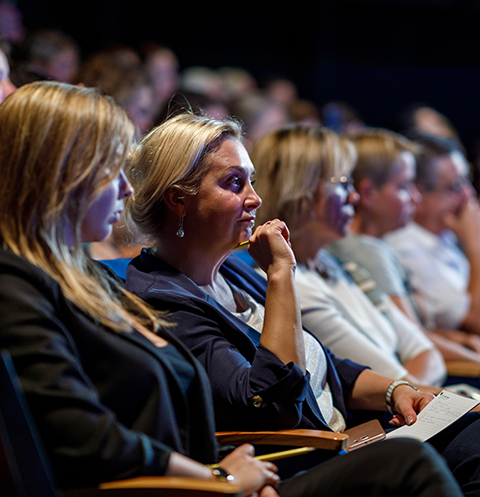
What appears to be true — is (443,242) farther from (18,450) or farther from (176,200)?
(18,450)

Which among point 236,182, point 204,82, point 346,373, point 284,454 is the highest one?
point 236,182

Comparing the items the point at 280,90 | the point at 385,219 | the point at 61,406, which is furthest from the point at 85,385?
the point at 280,90

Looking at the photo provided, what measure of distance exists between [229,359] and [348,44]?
6.10 meters

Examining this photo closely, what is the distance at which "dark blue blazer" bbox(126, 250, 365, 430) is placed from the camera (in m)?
1.31

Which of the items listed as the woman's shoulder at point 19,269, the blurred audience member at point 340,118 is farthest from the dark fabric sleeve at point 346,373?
the blurred audience member at point 340,118

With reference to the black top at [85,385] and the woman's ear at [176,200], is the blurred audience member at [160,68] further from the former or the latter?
the black top at [85,385]

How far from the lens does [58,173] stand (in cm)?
109

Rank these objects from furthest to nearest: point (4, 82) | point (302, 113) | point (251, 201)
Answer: point (302, 113) → point (4, 82) → point (251, 201)

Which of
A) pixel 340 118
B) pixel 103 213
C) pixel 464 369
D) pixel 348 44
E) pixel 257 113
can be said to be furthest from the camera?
pixel 348 44

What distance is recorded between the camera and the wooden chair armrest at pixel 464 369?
240 centimetres

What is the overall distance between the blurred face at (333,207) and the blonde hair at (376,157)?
631 millimetres

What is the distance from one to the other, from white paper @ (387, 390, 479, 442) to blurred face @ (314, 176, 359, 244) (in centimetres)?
85

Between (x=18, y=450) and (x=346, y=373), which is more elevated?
(x=18, y=450)

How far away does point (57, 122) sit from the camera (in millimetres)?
1111
